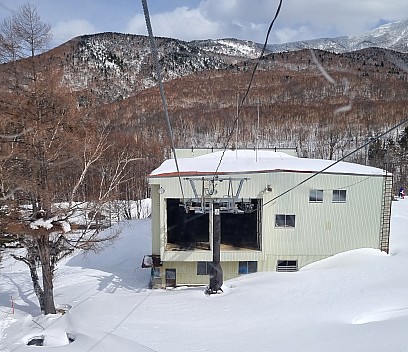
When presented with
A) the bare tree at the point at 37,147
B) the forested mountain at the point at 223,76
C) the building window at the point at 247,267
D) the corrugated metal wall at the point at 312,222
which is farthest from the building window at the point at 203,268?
the forested mountain at the point at 223,76

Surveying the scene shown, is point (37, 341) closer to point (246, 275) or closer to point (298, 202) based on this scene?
point (246, 275)

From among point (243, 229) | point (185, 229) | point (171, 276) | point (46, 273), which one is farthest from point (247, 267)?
point (46, 273)

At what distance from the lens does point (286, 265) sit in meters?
14.2

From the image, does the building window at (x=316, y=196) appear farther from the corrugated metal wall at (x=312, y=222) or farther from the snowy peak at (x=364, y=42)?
the snowy peak at (x=364, y=42)

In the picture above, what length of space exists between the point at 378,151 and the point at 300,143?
12219 mm

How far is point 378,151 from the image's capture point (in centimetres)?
4872

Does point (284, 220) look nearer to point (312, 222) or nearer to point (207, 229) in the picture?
point (312, 222)

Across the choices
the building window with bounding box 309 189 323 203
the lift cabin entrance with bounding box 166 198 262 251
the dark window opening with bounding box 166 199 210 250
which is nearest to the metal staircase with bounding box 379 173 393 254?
the building window with bounding box 309 189 323 203

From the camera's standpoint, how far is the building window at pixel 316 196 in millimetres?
13906

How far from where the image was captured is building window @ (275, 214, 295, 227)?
13953mm

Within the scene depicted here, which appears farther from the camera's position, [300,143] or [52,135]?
[300,143]

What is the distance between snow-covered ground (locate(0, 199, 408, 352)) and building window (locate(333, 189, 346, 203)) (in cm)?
215

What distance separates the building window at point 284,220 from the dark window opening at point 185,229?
294 centimetres

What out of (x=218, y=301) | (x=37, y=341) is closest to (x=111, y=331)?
(x=37, y=341)
